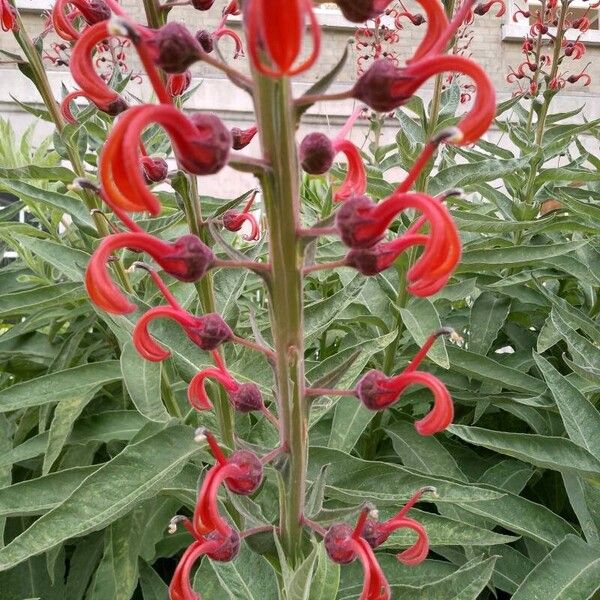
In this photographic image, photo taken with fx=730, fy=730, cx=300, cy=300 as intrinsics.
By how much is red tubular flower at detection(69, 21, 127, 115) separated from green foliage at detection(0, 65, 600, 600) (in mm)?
375

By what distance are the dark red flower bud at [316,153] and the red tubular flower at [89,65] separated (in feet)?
0.87

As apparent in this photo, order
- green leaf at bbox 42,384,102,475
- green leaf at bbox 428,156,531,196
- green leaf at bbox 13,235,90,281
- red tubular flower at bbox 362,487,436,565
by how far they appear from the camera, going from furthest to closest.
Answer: green leaf at bbox 428,156,531,196, green leaf at bbox 13,235,90,281, green leaf at bbox 42,384,102,475, red tubular flower at bbox 362,487,436,565

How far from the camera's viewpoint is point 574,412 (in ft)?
4.58

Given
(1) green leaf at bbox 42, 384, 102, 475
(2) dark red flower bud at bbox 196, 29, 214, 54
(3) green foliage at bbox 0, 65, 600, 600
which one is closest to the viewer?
(3) green foliage at bbox 0, 65, 600, 600

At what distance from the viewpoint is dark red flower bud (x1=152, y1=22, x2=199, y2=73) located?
0.75m

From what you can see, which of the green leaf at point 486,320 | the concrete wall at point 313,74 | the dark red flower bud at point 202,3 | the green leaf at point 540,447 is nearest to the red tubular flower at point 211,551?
the green leaf at point 540,447

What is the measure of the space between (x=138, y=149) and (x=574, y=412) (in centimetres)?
104

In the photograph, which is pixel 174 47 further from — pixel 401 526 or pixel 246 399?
pixel 401 526

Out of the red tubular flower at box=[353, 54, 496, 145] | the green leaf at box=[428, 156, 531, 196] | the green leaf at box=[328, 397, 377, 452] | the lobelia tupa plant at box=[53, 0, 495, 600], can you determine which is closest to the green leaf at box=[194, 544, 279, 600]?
the lobelia tupa plant at box=[53, 0, 495, 600]

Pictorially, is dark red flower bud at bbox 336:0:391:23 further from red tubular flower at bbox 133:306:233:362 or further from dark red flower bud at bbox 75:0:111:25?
dark red flower bud at bbox 75:0:111:25

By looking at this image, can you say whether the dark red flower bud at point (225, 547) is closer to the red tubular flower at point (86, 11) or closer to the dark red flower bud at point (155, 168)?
the dark red flower bud at point (155, 168)

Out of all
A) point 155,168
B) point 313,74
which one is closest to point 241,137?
point 155,168

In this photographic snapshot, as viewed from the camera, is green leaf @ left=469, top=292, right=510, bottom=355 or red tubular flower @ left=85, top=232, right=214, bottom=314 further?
green leaf @ left=469, top=292, right=510, bottom=355

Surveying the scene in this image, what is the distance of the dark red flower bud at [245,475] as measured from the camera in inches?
35.7
